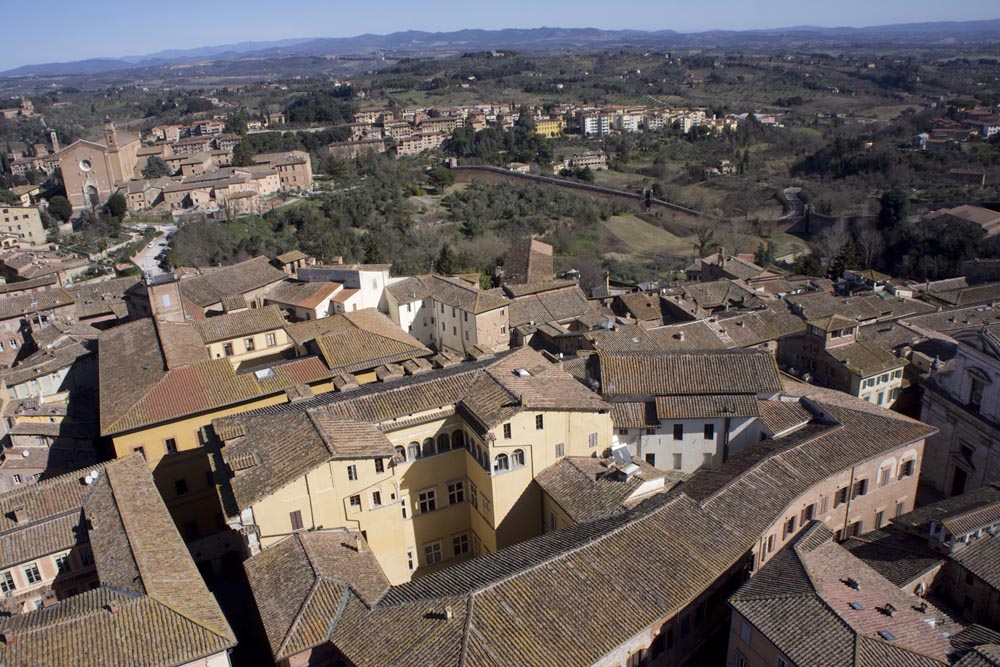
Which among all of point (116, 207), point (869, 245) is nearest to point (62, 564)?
point (116, 207)

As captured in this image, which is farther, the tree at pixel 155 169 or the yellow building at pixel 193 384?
the tree at pixel 155 169

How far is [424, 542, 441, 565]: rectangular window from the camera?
2523 cm

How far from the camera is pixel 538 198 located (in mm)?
86875

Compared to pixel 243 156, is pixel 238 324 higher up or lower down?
lower down

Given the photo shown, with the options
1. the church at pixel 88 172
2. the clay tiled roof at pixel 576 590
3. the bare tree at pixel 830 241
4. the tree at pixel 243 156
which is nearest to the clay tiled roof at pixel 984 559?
the clay tiled roof at pixel 576 590

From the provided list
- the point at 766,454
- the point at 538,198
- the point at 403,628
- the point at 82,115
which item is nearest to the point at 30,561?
the point at 403,628

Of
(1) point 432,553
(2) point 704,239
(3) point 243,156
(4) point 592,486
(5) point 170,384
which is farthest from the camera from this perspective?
(3) point 243,156

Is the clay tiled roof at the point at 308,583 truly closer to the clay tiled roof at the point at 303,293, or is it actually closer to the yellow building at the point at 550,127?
the clay tiled roof at the point at 303,293

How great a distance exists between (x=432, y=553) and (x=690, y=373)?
12050 mm

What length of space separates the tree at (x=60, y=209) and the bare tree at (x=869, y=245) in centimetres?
8526

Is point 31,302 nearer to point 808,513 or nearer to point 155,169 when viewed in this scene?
point 808,513

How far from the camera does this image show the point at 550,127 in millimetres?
146000

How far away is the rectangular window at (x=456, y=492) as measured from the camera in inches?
985

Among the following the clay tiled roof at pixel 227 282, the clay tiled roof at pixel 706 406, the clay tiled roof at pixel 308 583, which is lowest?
the clay tiled roof at pixel 308 583
